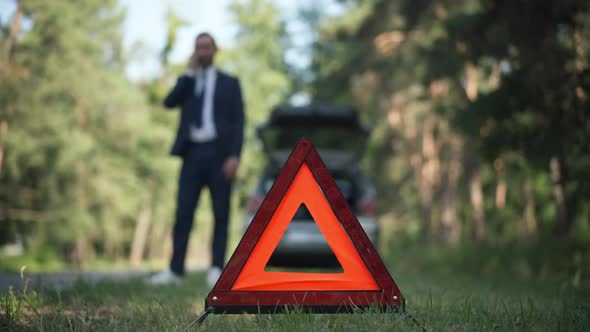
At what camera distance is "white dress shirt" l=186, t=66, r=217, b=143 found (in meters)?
6.10

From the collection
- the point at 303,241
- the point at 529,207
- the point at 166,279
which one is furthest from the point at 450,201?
the point at 166,279

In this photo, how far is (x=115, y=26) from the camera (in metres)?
29.5

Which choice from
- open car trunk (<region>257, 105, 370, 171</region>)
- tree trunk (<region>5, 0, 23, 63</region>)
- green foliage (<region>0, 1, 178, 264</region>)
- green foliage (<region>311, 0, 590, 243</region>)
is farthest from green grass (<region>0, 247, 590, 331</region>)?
tree trunk (<region>5, 0, 23, 63</region>)

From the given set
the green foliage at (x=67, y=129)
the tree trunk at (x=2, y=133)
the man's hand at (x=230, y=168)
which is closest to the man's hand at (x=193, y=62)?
the man's hand at (x=230, y=168)

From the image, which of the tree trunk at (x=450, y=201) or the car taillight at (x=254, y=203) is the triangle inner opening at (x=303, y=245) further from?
the tree trunk at (x=450, y=201)

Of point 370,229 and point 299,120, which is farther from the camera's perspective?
point 299,120

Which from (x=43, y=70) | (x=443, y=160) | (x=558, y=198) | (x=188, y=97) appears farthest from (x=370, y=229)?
(x=443, y=160)

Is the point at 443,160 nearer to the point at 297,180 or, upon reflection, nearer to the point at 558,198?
the point at 558,198

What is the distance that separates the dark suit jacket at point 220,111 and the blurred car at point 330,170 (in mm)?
1218

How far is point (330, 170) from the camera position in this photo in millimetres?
7988

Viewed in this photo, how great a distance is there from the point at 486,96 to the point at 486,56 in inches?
58.6

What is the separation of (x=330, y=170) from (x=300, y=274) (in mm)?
5160

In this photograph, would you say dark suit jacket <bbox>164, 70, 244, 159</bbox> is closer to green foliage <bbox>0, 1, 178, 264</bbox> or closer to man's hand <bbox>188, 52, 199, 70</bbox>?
man's hand <bbox>188, 52, 199, 70</bbox>

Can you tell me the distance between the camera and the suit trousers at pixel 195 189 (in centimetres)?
609
